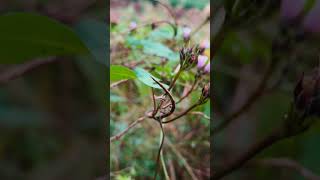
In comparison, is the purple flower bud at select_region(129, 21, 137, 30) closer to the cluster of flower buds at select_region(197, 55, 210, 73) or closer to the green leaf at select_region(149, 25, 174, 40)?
the green leaf at select_region(149, 25, 174, 40)

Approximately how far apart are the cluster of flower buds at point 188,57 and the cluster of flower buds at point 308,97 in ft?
0.58

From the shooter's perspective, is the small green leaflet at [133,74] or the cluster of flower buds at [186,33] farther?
the cluster of flower buds at [186,33]

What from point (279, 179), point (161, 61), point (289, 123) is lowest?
point (279, 179)

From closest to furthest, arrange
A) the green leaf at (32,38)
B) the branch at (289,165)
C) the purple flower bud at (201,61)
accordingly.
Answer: the green leaf at (32,38), the purple flower bud at (201,61), the branch at (289,165)

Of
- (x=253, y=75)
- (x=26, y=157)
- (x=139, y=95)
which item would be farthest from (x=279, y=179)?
(x=26, y=157)

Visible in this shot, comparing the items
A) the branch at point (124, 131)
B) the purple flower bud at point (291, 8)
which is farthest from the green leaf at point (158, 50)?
the purple flower bud at point (291, 8)

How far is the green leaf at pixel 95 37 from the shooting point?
0.79 metres

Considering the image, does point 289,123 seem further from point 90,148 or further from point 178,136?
point 90,148

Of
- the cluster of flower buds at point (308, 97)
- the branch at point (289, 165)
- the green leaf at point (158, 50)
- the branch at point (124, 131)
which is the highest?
the green leaf at point (158, 50)

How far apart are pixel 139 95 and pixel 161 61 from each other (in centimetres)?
7

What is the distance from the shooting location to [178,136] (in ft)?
3.00

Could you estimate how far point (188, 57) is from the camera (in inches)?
31.8

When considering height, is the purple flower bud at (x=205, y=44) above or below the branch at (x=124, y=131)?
above

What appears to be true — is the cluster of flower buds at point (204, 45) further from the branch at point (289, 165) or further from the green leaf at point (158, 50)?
the branch at point (289, 165)
